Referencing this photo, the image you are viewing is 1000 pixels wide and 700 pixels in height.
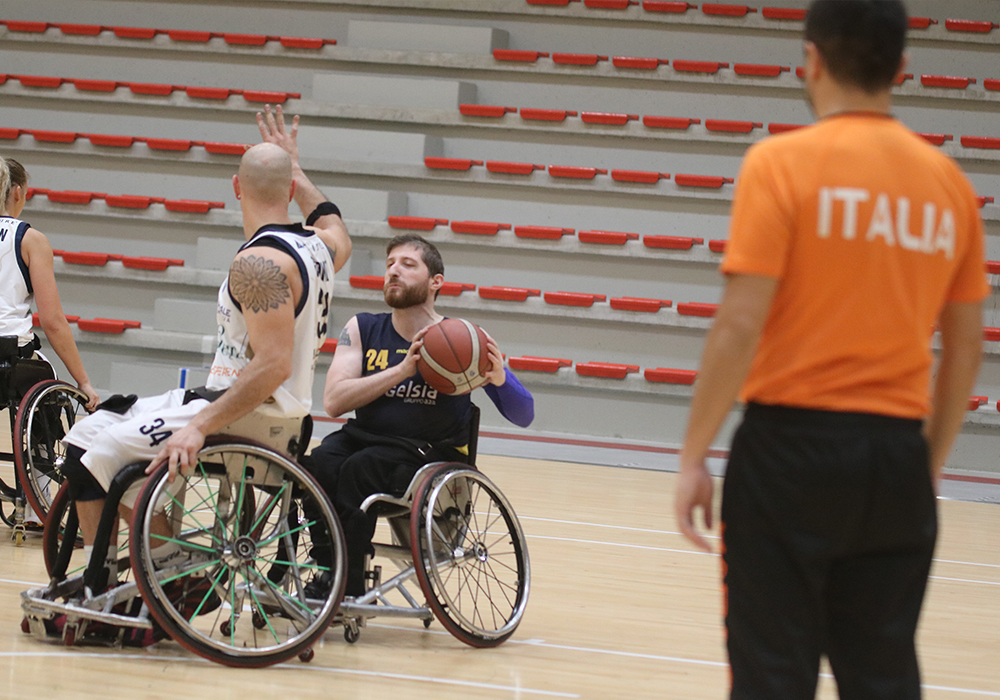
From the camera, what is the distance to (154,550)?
234 cm

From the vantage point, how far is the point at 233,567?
7.68 feet

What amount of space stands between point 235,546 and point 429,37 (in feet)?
23.0

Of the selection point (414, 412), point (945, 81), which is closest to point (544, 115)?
point (945, 81)

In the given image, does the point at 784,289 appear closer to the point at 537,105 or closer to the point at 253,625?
the point at 253,625

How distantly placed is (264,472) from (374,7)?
7.42 meters

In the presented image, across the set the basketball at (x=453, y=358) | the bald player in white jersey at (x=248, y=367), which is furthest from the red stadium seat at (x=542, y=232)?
the bald player in white jersey at (x=248, y=367)

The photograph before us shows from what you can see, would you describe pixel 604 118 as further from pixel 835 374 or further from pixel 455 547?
pixel 835 374

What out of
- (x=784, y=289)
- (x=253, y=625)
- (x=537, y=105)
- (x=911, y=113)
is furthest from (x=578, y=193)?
(x=784, y=289)

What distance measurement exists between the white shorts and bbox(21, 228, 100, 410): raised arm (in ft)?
4.14

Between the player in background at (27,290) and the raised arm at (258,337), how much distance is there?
4.87ft

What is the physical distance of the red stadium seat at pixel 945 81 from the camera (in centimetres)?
778

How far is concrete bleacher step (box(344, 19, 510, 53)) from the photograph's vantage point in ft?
28.1

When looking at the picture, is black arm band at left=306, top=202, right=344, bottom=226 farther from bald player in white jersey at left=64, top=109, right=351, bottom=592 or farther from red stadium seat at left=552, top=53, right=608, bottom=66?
red stadium seat at left=552, top=53, right=608, bottom=66

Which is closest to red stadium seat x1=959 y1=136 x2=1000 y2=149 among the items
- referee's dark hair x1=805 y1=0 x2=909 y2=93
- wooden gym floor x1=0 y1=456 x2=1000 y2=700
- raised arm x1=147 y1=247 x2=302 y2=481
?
wooden gym floor x1=0 y1=456 x2=1000 y2=700
